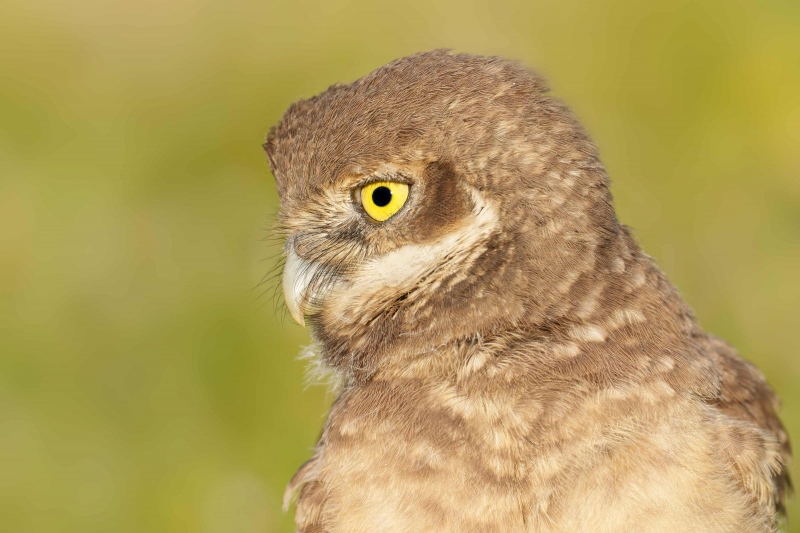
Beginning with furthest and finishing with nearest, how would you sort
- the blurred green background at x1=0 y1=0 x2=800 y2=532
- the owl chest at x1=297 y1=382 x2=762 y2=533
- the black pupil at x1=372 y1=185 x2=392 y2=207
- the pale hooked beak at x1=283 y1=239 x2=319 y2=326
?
1. the blurred green background at x1=0 y1=0 x2=800 y2=532
2. the pale hooked beak at x1=283 y1=239 x2=319 y2=326
3. the black pupil at x1=372 y1=185 x2=392 y2=207
4. the owl chest at x1=297 y1=382 x2=762 y2=533

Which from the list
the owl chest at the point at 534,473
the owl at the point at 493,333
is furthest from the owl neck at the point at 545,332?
the owl chest at the point at 534,473

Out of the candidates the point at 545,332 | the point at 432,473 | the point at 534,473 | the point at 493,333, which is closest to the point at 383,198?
the point at 493,333

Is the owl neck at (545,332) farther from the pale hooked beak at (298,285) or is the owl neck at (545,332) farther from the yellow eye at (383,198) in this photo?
the yellow eye at (383,198)

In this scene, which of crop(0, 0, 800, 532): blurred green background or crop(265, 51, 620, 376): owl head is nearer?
crop(265, 51, 620, 376): owl head

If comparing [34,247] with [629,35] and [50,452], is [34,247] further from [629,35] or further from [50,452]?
[629,35]

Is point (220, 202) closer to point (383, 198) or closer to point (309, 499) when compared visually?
point (309, 499)

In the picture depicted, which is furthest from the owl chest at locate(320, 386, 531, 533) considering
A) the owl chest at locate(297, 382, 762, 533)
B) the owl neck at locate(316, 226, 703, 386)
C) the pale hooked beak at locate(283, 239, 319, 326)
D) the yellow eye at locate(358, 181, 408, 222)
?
the yellow eye at locate(358, 181, 408, 222)

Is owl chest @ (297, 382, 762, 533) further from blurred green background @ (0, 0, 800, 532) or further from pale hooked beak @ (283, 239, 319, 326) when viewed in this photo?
blurred green background @ (0, 0, 800, 532)
